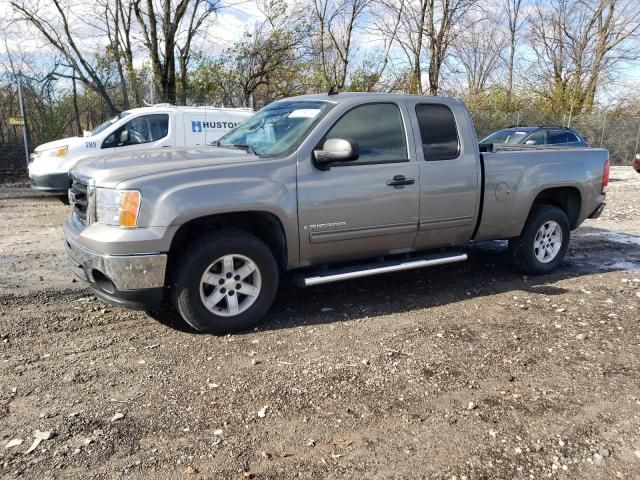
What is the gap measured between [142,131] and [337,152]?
752cm

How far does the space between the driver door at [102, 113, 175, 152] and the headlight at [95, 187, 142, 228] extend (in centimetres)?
681

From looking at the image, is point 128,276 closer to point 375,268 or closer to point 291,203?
point 291,203

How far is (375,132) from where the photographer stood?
A: 4.73m

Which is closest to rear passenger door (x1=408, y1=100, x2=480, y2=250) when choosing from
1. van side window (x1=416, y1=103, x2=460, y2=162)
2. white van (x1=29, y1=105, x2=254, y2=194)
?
van side window (x1=416, y1=103, x2=460, y2=162)

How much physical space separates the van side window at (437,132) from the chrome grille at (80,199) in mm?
2964

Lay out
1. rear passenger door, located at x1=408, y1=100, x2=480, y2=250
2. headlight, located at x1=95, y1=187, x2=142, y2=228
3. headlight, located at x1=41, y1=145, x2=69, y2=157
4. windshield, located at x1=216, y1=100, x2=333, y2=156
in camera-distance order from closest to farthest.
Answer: headlight, located at x1=95, y1=187, x2=142, y2=228, windshield, located at x1=216, y1=100, x2=333, y2=156, rear passenger door, located at x1=408, y1=100, x2=480, y2=250, headlight, located at x1=41, y1=145, x2=69, y2=157

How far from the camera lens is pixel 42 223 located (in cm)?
852

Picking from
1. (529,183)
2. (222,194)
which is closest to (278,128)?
(222,194)

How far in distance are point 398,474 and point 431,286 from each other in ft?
10.4

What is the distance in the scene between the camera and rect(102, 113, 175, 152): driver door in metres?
10.3

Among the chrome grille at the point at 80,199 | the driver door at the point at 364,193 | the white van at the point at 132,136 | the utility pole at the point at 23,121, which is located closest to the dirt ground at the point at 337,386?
the driver door at the point at 364,193

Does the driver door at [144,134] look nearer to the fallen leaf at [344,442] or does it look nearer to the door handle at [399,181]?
the door handle at [399,181]

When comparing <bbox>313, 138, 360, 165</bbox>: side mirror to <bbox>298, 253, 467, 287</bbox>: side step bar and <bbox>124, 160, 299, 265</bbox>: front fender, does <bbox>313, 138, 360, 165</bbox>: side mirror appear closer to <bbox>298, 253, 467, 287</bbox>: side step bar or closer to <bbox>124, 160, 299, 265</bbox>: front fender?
<bbox>124, 160, 299, 265</bbox>: front fender

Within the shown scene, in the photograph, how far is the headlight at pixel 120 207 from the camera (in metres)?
3.70
